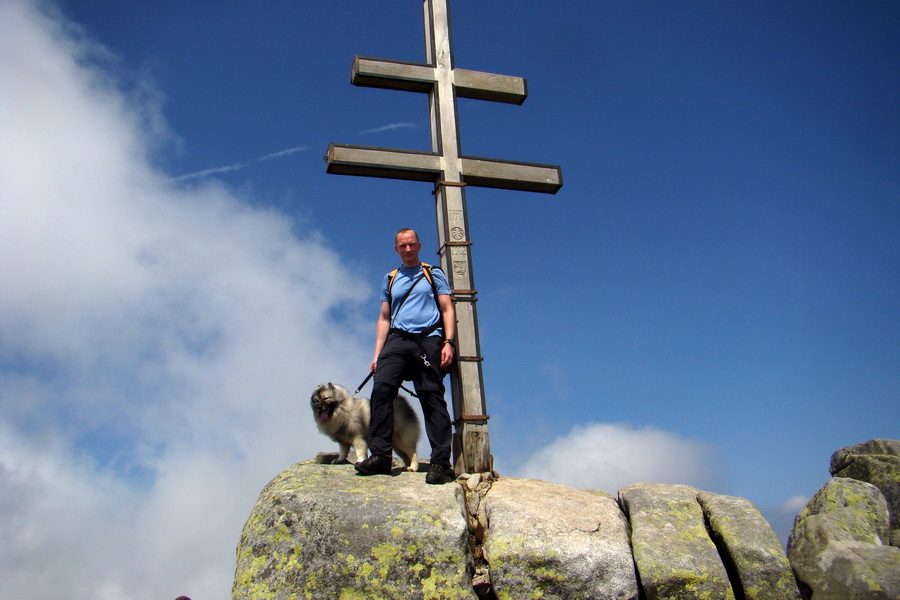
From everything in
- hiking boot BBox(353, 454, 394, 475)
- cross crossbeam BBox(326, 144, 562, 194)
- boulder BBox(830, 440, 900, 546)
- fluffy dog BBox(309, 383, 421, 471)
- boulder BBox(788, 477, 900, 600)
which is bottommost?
boulder BBox(788, 477, 900, 600)

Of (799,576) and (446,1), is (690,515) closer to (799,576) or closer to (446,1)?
(799,576)

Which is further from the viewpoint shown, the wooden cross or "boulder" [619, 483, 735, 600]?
the wooden cross

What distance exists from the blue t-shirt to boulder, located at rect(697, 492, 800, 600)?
292 cm

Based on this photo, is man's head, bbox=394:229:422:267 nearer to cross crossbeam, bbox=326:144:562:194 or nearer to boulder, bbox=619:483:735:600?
cross crossbeam, bbox=326:144:562:194

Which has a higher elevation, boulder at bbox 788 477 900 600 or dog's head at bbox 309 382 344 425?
dog's head at bbox 309 382 344 425

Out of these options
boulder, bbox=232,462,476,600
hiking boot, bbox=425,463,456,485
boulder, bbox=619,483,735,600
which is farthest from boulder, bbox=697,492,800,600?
hiking boot, bbox=425,463,456,485

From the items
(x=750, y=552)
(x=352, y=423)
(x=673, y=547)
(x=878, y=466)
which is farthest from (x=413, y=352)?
(x=878, y=466)

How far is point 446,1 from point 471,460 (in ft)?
17.7

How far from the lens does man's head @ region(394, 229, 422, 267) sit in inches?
269

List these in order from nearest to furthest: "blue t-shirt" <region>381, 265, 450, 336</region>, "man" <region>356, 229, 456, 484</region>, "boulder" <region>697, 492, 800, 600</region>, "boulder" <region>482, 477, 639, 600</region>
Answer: "boulder" <region>482, 477, 639, 600</region> < "boulder" <region>697, 492, 800, 600</region> < "man" <region>356, 229, 456, 484</region> < "blue t-shirt" <region>381, 265, 450, 336</region>

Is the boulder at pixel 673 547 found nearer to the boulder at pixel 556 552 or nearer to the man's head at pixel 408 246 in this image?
the boulder at pixel 556 552

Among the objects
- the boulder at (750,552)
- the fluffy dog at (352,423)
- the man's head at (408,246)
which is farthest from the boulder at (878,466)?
the man's head at (408,246)

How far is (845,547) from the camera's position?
5.50 meters

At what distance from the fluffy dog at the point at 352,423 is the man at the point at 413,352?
42 centimetres
